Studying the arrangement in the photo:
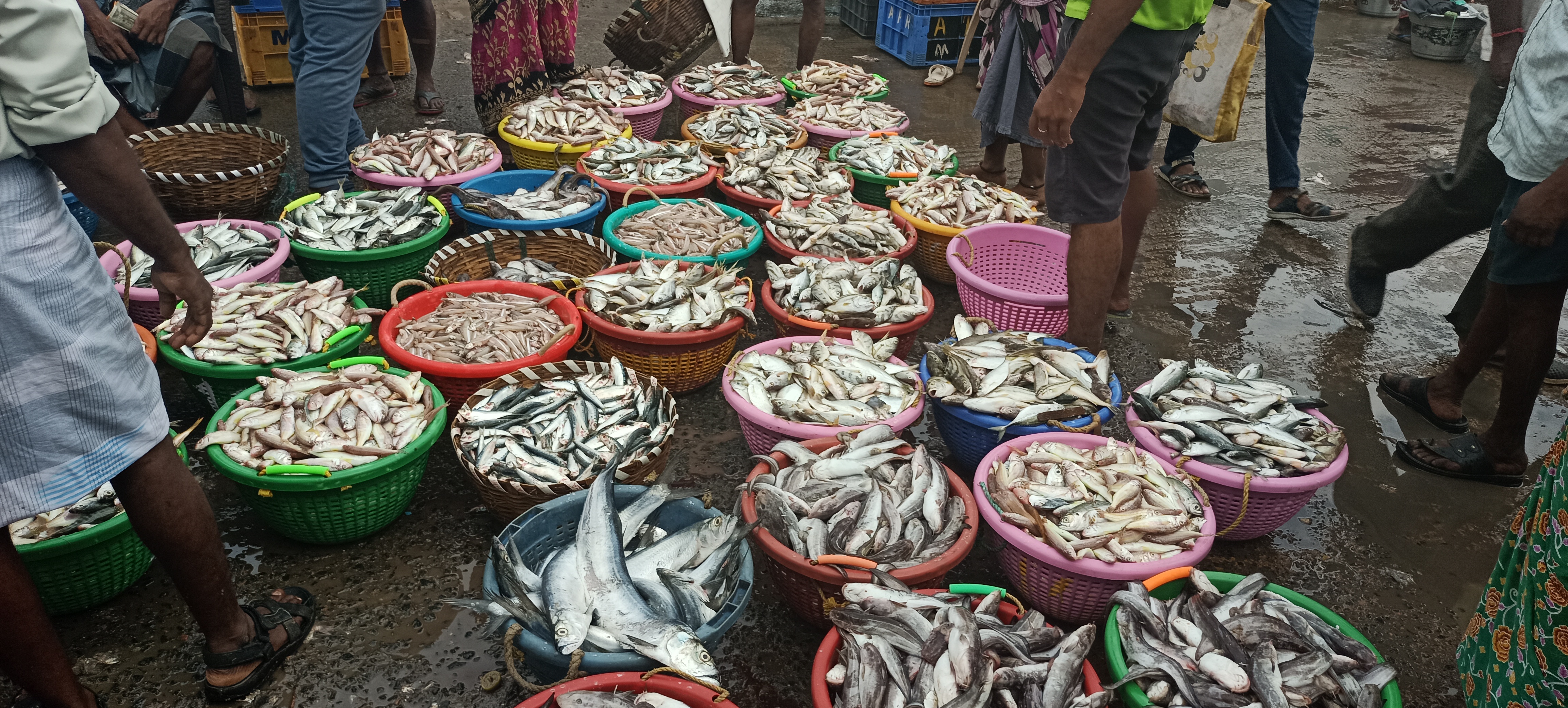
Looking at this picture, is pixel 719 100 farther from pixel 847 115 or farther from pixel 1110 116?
pixel 1110 116

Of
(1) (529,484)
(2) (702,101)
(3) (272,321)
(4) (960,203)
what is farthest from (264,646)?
(2) (702,101)

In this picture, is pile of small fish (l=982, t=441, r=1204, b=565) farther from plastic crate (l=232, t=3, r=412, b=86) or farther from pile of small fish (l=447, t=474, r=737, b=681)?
plastic crate (l=232, t=3, r=412, b=86)

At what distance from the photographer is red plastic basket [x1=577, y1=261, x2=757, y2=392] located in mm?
3621

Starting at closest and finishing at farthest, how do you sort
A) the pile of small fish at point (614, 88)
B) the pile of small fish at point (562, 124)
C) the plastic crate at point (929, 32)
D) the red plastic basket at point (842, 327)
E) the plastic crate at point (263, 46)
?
the red plastic basket at point (842, 327), the pile of small fish at point (562, 124), the pile of small fish at point (614, 88), the plastic crate at point (263, 46), the plastic crate at point (929, 32)

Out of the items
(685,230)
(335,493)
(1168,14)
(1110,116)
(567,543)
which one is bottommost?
(567,543)

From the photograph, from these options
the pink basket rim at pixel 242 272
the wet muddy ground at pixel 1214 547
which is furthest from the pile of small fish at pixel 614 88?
the pink basket rim at pixel 242 272

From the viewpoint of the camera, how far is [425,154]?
4.94m

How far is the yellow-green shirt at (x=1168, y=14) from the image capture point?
3.14m

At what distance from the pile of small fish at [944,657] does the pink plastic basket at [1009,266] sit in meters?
1.97

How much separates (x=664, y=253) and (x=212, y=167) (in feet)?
8.96

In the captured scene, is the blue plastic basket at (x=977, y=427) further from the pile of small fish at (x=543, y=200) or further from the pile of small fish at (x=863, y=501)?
the pile of small fish at (x=543, y=200)

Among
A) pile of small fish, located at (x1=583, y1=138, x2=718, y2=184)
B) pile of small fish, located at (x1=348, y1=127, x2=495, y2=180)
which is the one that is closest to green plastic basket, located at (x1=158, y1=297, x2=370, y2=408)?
pile of small fish, located at (x1=348, y1=127, x2=495, y2=180)

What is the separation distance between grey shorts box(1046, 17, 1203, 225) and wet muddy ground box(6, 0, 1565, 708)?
108cm

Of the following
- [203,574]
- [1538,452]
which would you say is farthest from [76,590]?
[1538,452]
